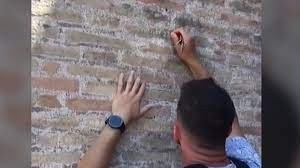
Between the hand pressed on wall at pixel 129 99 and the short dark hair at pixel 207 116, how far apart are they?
1.93ft

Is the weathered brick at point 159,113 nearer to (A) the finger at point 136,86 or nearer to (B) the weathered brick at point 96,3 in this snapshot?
(A) the finger at point 136,86

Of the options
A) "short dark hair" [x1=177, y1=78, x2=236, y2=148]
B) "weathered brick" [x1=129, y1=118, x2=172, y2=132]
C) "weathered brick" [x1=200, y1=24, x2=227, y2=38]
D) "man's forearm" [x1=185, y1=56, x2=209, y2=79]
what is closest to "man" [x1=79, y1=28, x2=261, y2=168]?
"short dark hair" [x1=177, y1=78, x2=236, y2=148]

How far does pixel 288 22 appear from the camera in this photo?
21.1 inches

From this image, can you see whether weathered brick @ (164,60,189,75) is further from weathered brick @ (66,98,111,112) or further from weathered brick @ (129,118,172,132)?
weathered brick @ (66,98,111,112)

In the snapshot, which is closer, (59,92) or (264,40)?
(264,40)

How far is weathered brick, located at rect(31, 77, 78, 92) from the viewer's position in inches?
84.0

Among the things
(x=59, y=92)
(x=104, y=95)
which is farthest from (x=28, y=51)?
(x=104, y=95)

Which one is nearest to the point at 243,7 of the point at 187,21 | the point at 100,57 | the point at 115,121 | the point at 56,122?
the point at 187,21

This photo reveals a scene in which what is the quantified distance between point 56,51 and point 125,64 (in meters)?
0.36

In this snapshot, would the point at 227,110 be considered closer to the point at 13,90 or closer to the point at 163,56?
the point at 163,56

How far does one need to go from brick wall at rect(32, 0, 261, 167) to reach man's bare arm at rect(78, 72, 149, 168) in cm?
4

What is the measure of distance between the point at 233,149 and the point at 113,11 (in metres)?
0.80

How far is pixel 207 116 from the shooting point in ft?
5.65

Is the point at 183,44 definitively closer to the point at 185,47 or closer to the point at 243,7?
the point at 185,47
